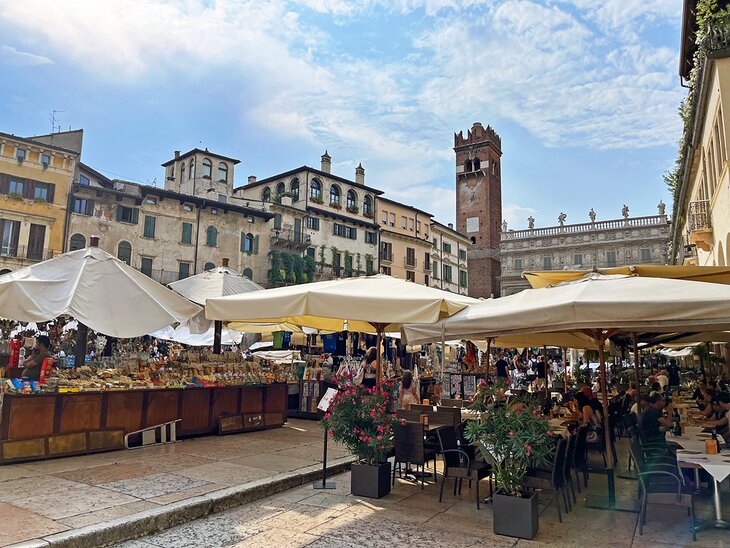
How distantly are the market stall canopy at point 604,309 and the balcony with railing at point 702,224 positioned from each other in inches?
439

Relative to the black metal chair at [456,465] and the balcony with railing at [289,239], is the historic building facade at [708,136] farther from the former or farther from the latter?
the balcony with railing at [289,239]

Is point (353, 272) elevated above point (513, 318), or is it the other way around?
point (353, 272)

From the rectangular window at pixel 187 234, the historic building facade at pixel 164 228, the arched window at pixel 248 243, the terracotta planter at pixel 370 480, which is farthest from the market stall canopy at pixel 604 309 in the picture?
the arched window at pixel 248 243

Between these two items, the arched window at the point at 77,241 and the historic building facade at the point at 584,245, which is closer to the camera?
the arched window at the point at 77,241

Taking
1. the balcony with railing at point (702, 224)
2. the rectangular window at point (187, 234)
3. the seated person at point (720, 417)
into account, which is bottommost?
the seated person at point (720, 417)

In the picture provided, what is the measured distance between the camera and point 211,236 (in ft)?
123

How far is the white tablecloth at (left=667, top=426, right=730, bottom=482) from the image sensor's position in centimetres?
474

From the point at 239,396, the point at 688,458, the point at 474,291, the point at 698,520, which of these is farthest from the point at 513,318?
the point at 474,291

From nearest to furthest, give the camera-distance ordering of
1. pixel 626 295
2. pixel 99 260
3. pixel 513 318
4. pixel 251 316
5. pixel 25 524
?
pixel 25 524 < pixel 626 295 < pixel 513 318 < pixel 251 316 < pixel 99 260

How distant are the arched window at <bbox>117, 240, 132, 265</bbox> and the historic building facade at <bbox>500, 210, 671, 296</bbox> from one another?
36717 mm

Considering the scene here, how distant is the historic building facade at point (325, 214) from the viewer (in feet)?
141

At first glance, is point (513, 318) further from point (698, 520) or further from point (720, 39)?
point (720, 39)

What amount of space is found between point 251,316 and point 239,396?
306 cm

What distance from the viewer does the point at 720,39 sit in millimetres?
11266
